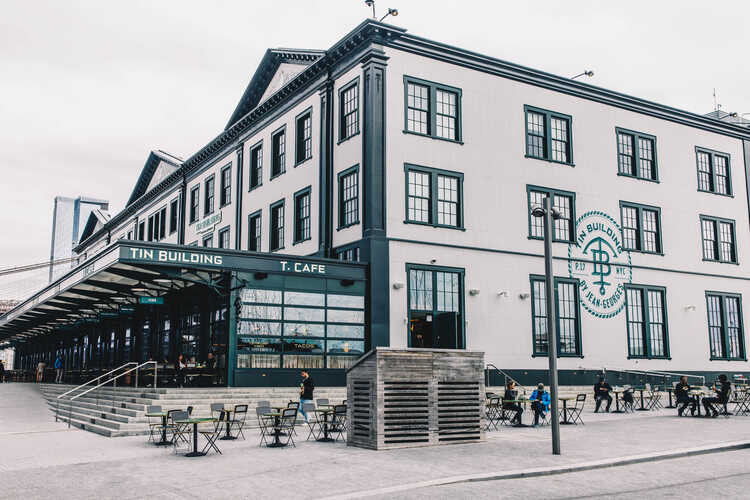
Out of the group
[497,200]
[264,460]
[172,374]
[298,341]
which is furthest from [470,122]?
[264,460]

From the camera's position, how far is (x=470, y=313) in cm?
2764

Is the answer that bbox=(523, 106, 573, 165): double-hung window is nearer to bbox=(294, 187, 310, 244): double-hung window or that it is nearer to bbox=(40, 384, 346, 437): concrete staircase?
bbox=(294, 187, 310, 244): double-hung window

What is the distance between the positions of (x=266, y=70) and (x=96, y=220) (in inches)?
1449

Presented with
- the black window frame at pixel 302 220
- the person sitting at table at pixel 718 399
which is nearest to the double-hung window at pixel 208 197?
the black window frame at pixel 302 220

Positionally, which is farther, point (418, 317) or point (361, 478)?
point (418, 317)

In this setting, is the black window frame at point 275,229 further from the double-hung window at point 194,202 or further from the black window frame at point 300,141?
the double-hung window at point 194,202

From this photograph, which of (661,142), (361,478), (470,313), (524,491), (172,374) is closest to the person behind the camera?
(524,491)

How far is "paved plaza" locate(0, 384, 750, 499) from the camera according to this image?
11.4 m

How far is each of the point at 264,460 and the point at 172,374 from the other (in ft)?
54.2

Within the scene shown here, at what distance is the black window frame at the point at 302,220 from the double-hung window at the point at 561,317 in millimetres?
A: 9368

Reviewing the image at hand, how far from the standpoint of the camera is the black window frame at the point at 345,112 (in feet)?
91.5

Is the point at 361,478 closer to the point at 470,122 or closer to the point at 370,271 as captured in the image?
the point at 370,271

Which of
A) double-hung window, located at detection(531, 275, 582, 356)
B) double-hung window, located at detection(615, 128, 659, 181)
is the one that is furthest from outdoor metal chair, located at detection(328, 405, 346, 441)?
double-hung window, located at detection(615, 128, 659, 181)

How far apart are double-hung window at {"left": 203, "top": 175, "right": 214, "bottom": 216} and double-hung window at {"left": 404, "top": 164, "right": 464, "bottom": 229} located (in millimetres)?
17314
